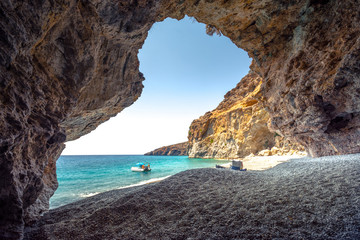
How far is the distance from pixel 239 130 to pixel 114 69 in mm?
39586

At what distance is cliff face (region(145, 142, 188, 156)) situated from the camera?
11643cm

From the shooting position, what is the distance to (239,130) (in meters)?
40.9

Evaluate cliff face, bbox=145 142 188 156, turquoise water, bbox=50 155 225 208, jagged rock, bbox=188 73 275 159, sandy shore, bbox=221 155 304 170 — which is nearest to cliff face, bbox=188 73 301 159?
jagged rock, bbox=188 73 275 159

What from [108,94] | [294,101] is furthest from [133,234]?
[294,101]

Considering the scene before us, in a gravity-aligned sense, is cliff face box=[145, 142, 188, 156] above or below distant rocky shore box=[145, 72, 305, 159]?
below

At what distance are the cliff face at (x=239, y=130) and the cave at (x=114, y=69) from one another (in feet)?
51.7

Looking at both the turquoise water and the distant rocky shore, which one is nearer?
the turquoise water

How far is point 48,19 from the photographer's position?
316 cm

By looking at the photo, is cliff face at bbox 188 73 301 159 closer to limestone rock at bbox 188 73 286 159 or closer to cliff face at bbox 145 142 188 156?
limestone rock at bbox 188 73 286 159

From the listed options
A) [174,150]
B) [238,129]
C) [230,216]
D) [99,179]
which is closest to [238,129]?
[238,129]

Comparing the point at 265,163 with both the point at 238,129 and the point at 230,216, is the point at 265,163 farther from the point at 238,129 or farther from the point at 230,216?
the point at 238,129

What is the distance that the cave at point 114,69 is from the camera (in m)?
3.03

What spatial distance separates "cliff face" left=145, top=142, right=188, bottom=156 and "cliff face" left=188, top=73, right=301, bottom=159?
176 ft

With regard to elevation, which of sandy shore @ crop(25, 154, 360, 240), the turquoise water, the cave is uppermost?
the cave
